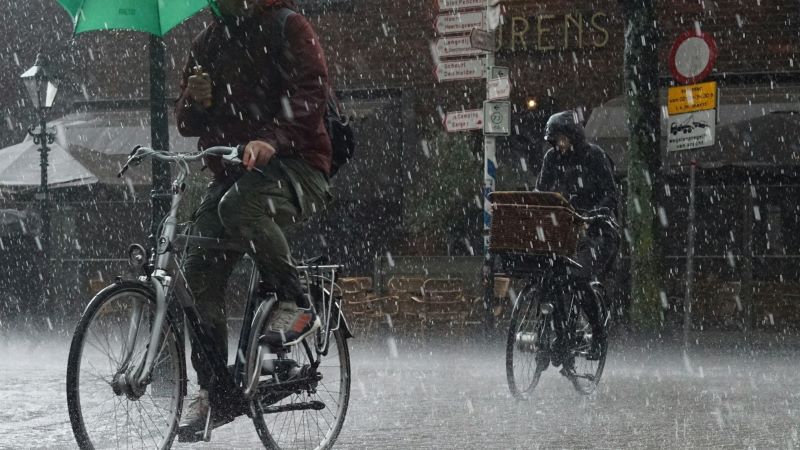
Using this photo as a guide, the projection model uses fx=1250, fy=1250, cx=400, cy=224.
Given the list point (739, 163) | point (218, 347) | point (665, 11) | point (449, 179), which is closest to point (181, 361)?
point (218, 347)

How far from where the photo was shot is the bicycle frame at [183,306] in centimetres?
440

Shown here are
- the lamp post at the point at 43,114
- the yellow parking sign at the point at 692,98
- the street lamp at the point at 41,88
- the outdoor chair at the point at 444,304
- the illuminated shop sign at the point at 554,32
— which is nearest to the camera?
the yellow parking sign at the point at 692,98

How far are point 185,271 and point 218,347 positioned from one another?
0.35m

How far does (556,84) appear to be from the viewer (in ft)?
66.3

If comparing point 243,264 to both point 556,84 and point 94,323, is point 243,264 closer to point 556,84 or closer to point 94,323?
point 556,84

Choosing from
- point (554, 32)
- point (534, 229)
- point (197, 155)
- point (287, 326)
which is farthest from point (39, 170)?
point (197, 155)

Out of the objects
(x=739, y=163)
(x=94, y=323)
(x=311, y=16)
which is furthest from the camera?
(x=311, y=16)

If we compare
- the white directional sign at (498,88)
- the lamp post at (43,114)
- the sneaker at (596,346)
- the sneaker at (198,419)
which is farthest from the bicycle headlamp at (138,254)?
the lamp post at (43,114)

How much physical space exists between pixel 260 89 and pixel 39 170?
13719 mm

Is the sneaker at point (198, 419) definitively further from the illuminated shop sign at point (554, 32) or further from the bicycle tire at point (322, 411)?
the illuminated shop sign at point (554, 32)

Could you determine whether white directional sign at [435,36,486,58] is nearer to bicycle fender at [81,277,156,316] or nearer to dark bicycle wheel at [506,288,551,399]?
dark bicycle wheel at [506,288,551,399]

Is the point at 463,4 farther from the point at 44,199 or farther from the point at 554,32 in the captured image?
the point at 554,32

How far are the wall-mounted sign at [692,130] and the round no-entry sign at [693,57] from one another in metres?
0.37

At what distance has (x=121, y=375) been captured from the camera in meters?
4.34
